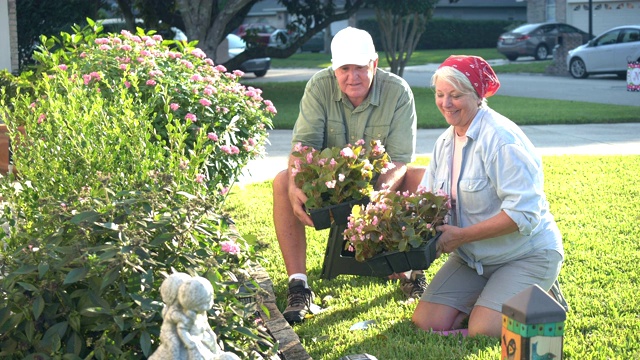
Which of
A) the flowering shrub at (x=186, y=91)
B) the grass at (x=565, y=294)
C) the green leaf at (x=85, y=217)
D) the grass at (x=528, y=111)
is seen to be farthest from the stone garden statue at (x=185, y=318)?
the grass at (x=528, y=111)

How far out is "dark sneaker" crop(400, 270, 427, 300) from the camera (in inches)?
206

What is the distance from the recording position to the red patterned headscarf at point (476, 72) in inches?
172

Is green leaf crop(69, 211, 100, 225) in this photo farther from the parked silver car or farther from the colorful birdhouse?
the parked silver car

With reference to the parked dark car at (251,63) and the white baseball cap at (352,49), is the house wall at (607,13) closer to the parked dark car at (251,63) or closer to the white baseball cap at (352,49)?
the parked dark car at (251,63)

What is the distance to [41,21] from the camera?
17.6 meters

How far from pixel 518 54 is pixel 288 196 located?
2986 cm

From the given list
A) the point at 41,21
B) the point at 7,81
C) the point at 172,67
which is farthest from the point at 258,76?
the point at 172,67

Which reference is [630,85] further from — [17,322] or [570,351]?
[17,322]

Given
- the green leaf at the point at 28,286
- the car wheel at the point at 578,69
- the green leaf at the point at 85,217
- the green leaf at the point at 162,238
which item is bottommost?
the car wheel at the point at 578,69

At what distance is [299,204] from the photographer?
506 cm

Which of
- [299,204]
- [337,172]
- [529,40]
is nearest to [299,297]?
[299,204]

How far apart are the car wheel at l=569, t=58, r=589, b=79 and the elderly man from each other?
840 inches

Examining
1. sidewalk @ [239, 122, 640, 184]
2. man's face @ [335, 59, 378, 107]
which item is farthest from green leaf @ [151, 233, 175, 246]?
sidewalk @ [239, 122, 640, 184]

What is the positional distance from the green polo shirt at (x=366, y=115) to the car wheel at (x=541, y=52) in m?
29.7
